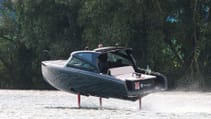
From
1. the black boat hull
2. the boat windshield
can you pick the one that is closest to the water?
the black boat hull

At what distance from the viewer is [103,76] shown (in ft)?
62.7

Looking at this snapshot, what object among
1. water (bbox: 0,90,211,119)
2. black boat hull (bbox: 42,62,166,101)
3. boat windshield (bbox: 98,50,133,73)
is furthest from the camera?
boat windshield (bbox: 98,50,133,73)

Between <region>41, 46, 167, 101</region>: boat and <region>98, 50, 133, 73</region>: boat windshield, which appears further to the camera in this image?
<region>98, 50, 133, 73</region>: boat windshield

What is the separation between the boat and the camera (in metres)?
18.9

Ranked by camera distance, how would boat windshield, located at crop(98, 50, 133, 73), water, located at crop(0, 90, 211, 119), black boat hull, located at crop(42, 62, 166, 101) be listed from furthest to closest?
1. boat windshield, located at crop(98, 50, 133, 73)
2. black boat hull, located at crop(42, 62, 166, 101)
3. water, located at crop(0, 90, 211, 119)

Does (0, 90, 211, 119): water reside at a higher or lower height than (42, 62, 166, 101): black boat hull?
lower

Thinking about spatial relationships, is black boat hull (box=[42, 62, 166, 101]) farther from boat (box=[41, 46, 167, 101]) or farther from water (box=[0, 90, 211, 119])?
water (box=[0, 90, 211, 119])

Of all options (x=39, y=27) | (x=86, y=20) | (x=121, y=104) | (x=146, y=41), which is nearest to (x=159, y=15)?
(x=146, y=41)

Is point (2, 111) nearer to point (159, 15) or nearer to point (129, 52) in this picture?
point (129, 52)

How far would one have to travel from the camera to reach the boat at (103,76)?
18922 millimetres

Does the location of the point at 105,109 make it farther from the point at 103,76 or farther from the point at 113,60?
the point at 113,60

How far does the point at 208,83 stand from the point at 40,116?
19.4 metres

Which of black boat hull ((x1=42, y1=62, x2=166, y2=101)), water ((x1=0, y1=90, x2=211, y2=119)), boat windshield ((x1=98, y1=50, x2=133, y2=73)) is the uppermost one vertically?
boat windshield ((x1=98, y1=50, x2=133, y2=73))

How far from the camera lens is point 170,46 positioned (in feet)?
122
